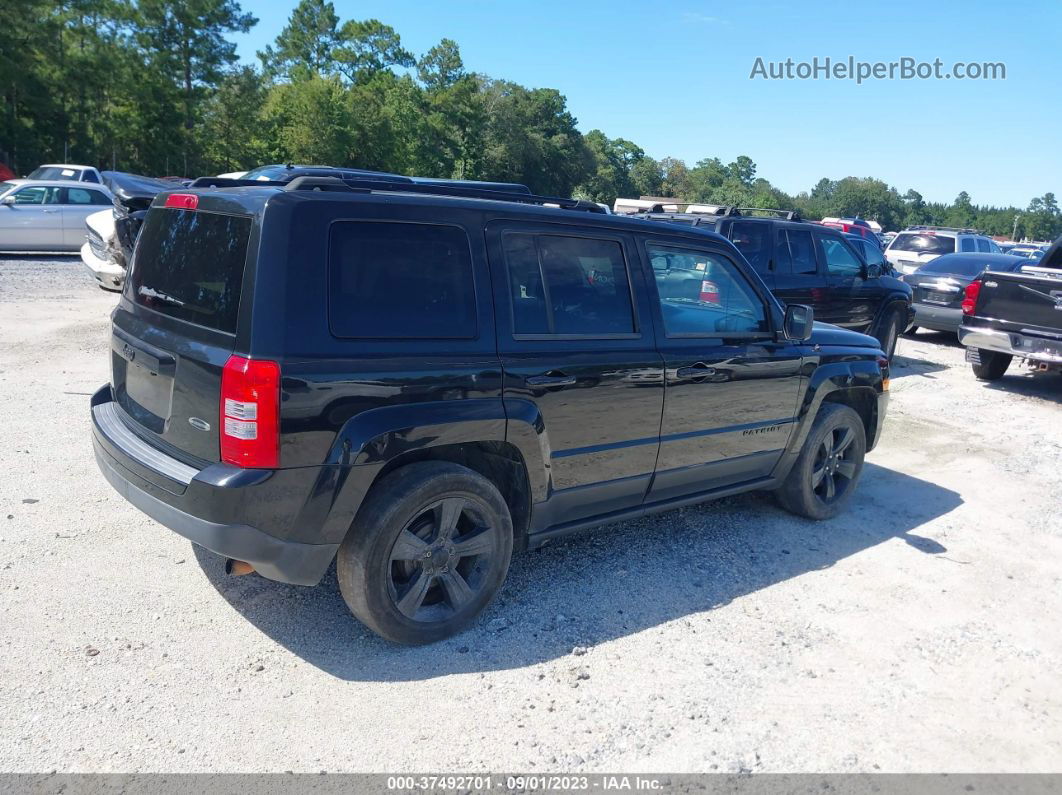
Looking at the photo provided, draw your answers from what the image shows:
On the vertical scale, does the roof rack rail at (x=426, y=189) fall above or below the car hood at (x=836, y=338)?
above

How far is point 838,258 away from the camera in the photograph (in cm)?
1060

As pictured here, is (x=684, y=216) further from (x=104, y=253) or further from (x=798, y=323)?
(x=104, y=253)

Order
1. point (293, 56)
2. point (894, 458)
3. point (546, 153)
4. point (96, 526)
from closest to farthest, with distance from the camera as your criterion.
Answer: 1. point (96, 526)
2. point (894, 458)
3. point (293, 56)
4. point (546, 153)

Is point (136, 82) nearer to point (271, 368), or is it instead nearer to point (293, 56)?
point (293, 56)

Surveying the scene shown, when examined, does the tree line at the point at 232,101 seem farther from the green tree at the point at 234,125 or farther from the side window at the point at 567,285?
the side window at the point at 567,285

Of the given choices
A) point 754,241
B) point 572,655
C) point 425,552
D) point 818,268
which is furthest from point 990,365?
point 425,552

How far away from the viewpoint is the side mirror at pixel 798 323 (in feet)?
16.3

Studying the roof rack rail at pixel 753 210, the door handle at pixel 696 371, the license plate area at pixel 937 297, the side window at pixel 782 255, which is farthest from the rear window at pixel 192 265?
the license plate area at pixel 937 297

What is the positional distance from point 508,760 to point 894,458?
5.63m

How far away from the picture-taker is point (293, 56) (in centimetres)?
6344

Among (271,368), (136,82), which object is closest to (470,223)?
(271,368)

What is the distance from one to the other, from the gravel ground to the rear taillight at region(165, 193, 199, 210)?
5.91 feet

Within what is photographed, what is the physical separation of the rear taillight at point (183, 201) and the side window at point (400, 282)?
0.82 meters

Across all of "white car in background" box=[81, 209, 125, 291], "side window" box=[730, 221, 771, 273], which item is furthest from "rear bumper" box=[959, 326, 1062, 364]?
"white car in background" box=[81, 209, 125, 291]
